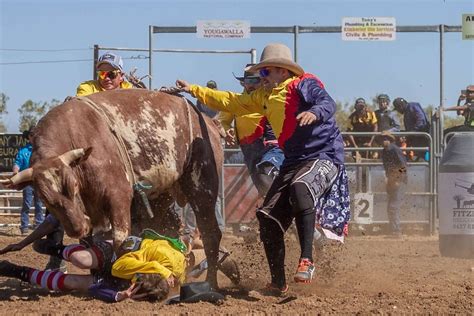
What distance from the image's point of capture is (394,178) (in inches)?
528

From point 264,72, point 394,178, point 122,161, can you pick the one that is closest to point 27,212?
point 394,178

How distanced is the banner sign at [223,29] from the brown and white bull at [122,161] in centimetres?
504

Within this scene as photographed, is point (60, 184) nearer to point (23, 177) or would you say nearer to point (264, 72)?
point (23, 177)

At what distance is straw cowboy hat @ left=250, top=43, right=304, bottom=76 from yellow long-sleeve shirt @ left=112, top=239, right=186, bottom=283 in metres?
1.47

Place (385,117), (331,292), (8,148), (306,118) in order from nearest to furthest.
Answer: (306,118)
(331,292)
(385,117)
(8,148)

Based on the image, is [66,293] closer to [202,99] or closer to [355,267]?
[202,99]

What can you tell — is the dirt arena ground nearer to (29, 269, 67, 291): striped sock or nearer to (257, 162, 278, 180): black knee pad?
(29, 269, 67, 291): striped sock

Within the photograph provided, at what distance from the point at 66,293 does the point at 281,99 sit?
2066 millimetres

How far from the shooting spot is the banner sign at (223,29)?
12.4m

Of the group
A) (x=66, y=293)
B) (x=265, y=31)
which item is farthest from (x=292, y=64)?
(x=265, y=31)

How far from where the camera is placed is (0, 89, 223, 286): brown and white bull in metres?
5.99

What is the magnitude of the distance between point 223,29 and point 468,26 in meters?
3.38

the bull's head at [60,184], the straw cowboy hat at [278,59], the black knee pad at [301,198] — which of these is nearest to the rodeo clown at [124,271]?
the bull's head at [60,184]

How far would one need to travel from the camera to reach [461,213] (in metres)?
10.4
